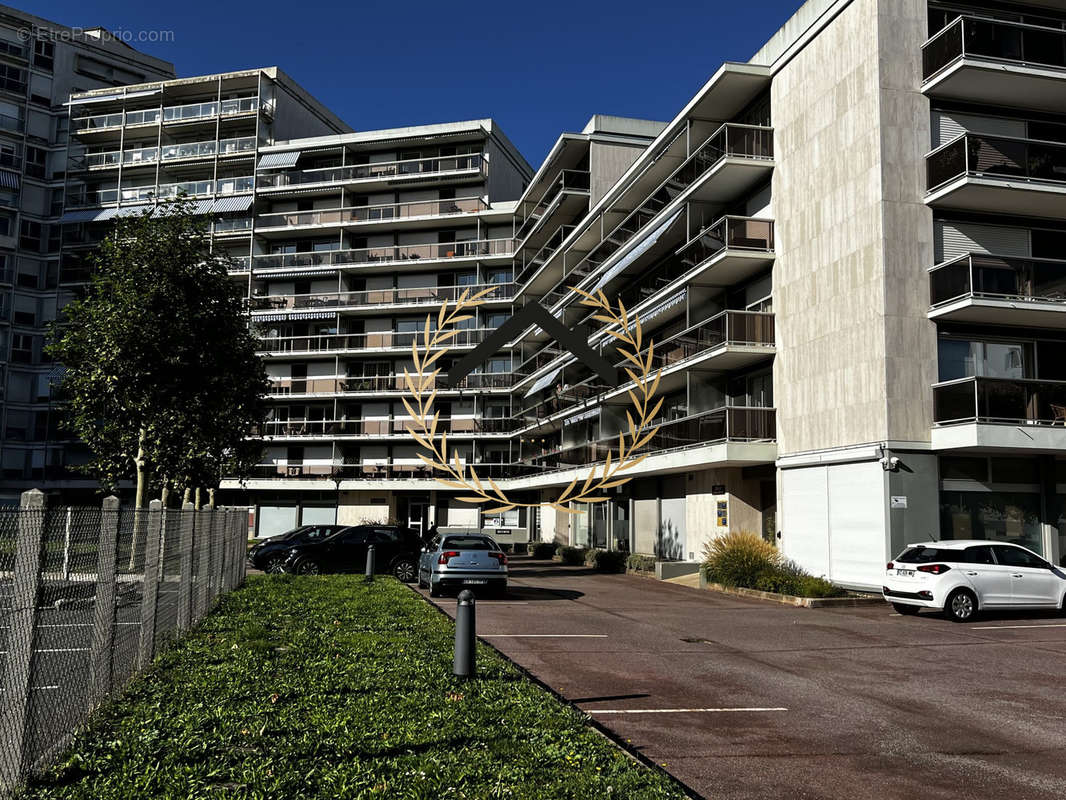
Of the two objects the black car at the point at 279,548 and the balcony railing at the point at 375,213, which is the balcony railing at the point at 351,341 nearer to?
the balcony railing at the point at 375,213

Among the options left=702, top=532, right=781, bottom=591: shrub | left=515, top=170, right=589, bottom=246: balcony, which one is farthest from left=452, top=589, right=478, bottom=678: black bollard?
left=515, top=170, right=589, bottom=246: balcony

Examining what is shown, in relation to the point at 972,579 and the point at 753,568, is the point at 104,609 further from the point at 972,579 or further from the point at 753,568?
the point at 753,568

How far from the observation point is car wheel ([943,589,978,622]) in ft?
57.0

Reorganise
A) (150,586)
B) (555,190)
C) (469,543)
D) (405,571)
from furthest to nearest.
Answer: (555,190) → (405,571) → (469,543) → (150,586)

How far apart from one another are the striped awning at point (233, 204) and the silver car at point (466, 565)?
4746 cm

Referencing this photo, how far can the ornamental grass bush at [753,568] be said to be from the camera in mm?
21781

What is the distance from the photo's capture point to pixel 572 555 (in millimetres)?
39375

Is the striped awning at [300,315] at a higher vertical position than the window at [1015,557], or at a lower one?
higher

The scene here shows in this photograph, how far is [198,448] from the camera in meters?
28.5

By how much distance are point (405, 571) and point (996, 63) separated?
19.4 meters

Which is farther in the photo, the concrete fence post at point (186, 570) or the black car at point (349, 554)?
the black car at point (349, 554)

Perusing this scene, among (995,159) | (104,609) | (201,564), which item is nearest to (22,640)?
(104,609)

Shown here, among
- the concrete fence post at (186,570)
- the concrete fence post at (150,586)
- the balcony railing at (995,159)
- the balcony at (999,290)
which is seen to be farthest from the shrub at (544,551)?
the concrete fence post at (150,586)

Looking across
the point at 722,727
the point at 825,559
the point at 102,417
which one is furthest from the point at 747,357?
the point at 722,727
